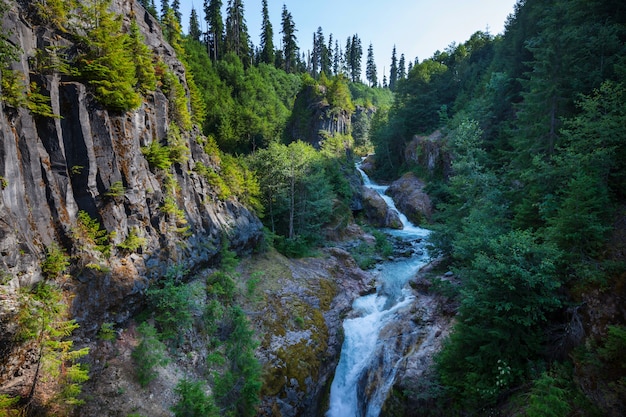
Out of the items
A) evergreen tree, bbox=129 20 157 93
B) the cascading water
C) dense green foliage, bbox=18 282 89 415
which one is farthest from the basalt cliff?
the cascading water

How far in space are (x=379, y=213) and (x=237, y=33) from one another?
39.2 meters

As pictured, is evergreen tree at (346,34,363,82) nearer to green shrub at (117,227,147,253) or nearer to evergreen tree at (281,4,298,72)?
evergreen tree at (281,4,298,72)

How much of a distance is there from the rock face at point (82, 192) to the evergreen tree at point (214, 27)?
3601 centimetres

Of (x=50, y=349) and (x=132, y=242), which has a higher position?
(x=132, y=242)

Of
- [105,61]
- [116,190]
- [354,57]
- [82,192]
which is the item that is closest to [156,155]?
[116,190]

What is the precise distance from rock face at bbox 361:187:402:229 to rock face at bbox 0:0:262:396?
23.5 meters

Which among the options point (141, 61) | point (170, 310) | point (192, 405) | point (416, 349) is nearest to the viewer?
point (192, 405)

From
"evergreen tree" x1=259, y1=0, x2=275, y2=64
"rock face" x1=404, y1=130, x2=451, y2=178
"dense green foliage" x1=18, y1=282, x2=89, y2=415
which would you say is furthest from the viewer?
"evergreen tree" x1=259, y1=0, x2=275, y2=64

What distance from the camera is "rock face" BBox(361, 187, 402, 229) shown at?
3397cm

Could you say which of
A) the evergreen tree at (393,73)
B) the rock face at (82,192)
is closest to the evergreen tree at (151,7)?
the rock face at (82,192)

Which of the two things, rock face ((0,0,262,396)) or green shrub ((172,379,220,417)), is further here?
green shrub ((172,379,220,417))

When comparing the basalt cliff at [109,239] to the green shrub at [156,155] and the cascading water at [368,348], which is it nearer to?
the green shrub at [156,155]

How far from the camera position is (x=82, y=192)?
34.4ft

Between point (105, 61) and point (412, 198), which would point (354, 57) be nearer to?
point (412, 198)
